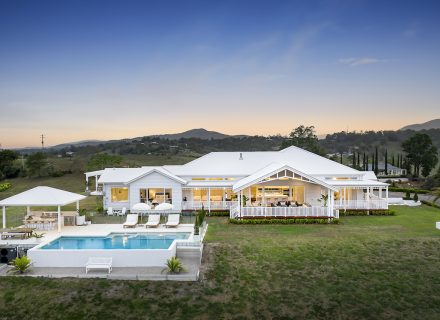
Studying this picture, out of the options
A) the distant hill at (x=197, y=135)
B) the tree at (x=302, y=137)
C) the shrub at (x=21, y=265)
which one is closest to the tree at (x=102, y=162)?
the tree at (x=302, y=137)

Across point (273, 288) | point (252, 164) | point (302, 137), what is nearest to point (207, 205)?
point (252, 164)

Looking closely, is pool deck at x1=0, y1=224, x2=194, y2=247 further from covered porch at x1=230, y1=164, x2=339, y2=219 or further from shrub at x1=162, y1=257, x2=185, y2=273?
shrub at x1=162, y1=257, x2=185, y2=273

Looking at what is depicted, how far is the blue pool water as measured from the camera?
58.7 ft

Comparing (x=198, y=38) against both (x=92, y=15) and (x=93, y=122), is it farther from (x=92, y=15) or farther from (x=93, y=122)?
(x=93, y=122)

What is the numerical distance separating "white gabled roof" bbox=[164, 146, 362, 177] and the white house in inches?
3.7

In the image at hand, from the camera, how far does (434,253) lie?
674 inches

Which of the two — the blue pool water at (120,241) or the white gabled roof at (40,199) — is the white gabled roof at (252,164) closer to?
the blue pool water at (120,241)

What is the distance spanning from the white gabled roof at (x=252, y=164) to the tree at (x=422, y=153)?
133ft

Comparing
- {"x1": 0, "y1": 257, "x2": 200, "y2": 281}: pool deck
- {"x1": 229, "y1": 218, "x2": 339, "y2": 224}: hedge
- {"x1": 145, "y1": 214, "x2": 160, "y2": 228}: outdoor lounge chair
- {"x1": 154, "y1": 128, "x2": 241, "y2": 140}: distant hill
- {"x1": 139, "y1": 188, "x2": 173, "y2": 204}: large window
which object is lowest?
{"x1": 0, "y1": 257, "x2": 200, "y2": 281}: pool deck

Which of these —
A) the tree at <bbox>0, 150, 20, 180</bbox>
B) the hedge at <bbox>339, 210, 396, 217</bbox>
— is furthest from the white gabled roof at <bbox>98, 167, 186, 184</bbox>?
the tree at <bbox>0, 150, 20, 180</bbox>

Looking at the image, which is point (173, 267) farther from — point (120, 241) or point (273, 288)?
point (120, 241)

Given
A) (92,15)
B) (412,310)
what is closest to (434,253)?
(412,310)

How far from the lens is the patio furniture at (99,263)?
14586 millimetres

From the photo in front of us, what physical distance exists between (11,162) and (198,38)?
54.0 metres
